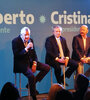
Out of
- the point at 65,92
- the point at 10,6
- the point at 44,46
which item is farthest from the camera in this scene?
the point at 44,46

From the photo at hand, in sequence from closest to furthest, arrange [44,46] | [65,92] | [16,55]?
1. [65,92]
2. [16,55]
3. [44,46]

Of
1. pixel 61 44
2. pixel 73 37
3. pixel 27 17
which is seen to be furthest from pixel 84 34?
pixel 27 17

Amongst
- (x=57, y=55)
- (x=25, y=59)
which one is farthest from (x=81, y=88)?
(x=57, y=55)

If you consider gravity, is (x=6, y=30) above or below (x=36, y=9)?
below

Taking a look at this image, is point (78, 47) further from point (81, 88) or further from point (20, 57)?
point (81, 88)

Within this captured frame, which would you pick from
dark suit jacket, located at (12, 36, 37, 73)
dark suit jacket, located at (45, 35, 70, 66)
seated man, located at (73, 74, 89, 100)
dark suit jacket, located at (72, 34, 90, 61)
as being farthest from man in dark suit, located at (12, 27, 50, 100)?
seated man, located at (73, 74, 89, 100)

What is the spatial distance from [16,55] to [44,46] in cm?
130

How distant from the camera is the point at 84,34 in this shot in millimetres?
6000

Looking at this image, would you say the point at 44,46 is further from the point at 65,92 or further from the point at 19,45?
the point at 65,92

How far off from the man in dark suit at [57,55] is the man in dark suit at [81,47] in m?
0.22

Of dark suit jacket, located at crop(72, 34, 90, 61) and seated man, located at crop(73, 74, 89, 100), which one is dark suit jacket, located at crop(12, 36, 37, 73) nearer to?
dark suit jacket, located at crop(72, 34, 90, 61)

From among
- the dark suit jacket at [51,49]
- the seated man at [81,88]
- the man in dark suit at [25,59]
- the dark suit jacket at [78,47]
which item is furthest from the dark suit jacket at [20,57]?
the seated man at [81,88]

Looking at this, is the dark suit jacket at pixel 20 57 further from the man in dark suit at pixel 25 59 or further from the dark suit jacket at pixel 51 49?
the dark suit jacket at pixel 51 49

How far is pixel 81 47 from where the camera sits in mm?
5945
